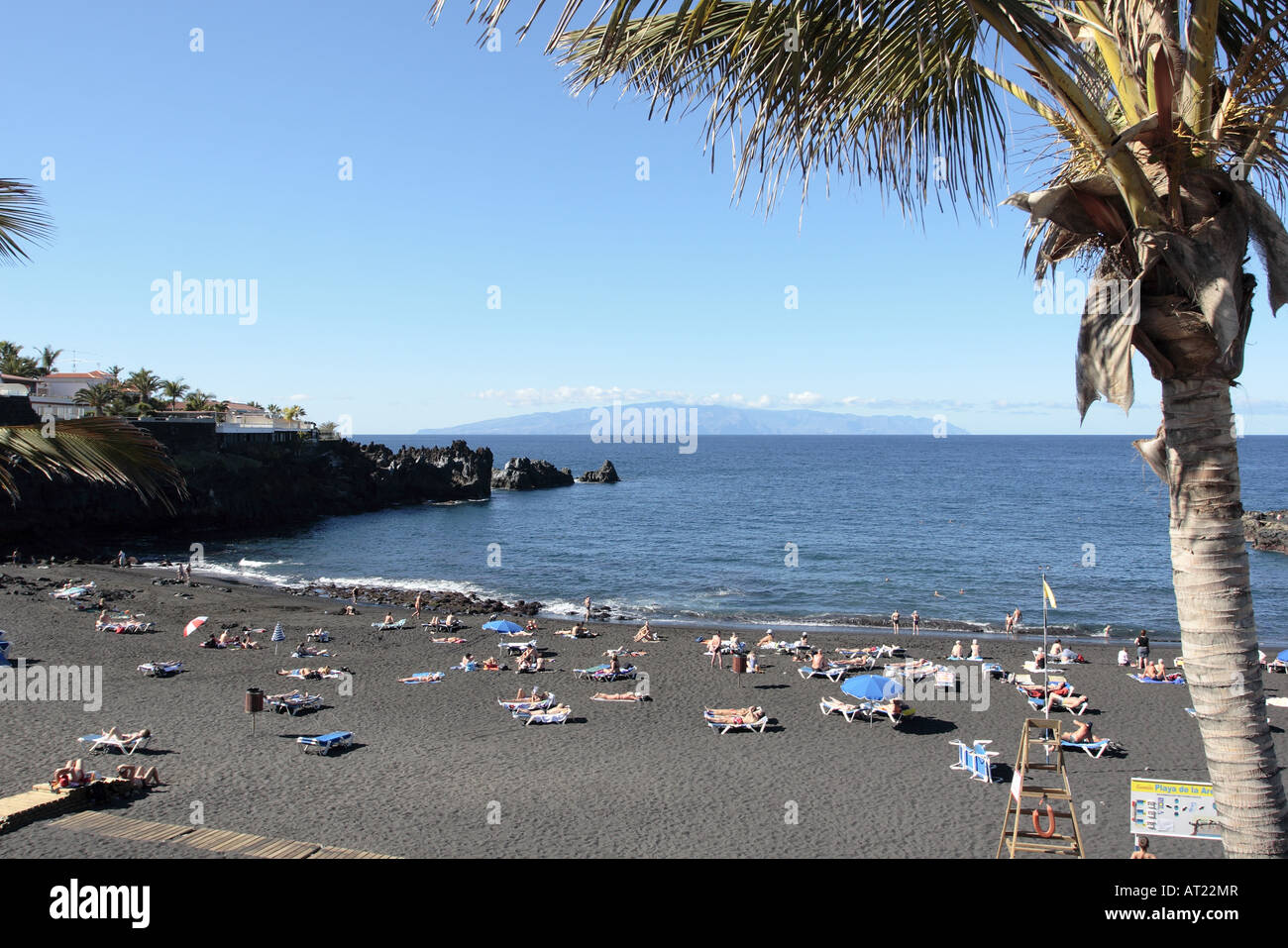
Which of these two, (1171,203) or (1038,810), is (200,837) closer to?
(1038,810)

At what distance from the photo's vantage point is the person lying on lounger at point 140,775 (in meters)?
15.5

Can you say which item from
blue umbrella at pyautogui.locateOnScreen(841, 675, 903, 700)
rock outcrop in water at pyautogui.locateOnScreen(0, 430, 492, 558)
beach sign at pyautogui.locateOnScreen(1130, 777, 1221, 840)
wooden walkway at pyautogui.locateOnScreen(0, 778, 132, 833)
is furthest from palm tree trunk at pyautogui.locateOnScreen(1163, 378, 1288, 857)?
rock outcrop in water at pyautogui.locateOnScreen(0, 430, 492, 558)

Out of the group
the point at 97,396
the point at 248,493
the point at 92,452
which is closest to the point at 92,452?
the point at 92,452

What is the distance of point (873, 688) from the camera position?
2022 centimetres

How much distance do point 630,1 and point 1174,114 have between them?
241 cm

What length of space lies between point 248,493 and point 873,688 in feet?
211

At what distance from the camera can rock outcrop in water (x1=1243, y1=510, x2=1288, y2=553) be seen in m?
55.2

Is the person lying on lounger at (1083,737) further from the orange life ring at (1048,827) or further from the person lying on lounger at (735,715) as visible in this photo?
the person lying on lounger at (735,715)

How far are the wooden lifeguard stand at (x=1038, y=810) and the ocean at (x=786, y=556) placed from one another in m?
9.96

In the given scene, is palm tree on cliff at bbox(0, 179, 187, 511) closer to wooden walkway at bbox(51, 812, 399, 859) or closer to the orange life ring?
wooden walkway at bbox(51, 812, 399, 859)

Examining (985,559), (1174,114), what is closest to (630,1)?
(1174,114)

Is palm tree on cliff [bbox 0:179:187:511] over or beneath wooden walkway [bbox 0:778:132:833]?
over

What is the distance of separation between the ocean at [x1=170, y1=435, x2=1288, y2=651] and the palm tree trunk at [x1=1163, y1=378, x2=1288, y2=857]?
2070cm

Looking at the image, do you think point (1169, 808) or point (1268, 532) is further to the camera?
point (1268, 532)
